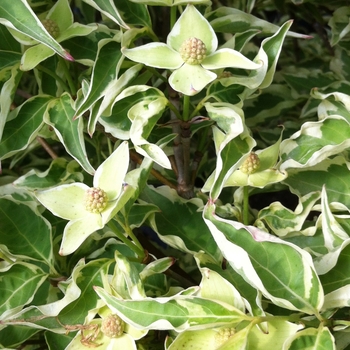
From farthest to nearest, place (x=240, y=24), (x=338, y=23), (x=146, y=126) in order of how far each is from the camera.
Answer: (x=338, y=23), (x=240, y=24), (x=146, y=126)

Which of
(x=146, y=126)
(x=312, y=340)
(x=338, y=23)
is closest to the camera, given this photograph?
(x=312, y=340)

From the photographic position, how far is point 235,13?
756 mm

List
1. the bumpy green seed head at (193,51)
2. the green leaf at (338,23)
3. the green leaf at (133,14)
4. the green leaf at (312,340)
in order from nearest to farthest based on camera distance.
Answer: the green leaf at (312,340)
the bumpy green seed head at (193,51)
the green leaf at (133,14)
the green leaf at (338,23)

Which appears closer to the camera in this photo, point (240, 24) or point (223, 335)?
point (223, 335)

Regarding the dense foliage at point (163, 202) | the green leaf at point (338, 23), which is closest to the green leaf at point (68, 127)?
the dense foliage at point (163, 202)

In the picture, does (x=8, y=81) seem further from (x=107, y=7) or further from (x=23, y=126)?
(x=107, y=7)

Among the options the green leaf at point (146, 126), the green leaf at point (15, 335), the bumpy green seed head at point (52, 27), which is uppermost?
the bumpy green seed head at point (52, 27)

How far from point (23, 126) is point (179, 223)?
262 mm

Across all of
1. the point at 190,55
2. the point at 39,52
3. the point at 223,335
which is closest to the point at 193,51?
the point at 190,55

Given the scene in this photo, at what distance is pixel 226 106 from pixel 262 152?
0.09m

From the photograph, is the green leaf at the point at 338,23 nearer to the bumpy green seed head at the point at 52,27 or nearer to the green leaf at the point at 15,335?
the bumpy green seed head at the point at 52,27

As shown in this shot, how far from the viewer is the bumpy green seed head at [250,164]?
677mm

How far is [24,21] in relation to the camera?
572 mm

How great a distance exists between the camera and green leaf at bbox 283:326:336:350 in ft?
1.70
